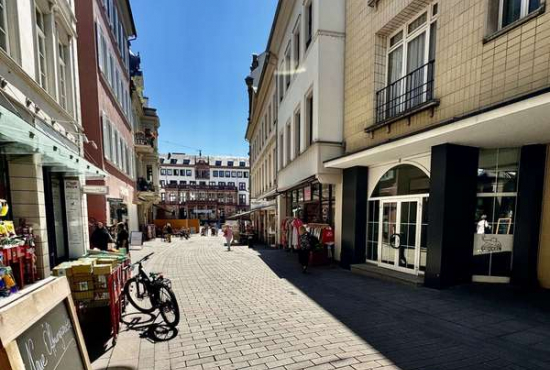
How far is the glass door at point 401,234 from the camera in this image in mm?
6480

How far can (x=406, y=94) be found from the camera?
6.77m

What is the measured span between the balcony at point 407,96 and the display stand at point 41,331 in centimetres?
687

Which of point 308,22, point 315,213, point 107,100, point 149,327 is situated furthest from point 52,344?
point 107,100

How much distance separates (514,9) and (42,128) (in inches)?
404

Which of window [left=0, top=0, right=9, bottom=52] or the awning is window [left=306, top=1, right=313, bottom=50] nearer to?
the awning

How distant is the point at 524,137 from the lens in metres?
4.94

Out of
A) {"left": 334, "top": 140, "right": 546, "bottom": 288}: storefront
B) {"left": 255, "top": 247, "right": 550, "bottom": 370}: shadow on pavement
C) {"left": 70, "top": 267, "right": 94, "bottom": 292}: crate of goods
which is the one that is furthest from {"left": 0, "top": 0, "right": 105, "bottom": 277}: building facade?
{"left": 334, "top": 140, "right": 546, "bottom": 288}: storefront

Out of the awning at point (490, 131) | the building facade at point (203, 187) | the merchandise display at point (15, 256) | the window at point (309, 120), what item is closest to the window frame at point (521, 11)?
the awning at point (490, 131)

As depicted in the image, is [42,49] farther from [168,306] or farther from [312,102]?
[312,102]

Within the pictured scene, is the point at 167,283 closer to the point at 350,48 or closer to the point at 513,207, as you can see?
the point at 513,207

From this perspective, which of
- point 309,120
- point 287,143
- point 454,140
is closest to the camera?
point 454,140

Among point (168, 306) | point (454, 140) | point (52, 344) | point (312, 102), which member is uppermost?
point (312, 102)

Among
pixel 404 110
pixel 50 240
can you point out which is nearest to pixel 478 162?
pixel 404 110

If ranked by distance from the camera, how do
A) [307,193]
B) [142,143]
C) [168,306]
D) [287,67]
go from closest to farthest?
[168,306] < [307,193] < [287,67] < [142,143]
